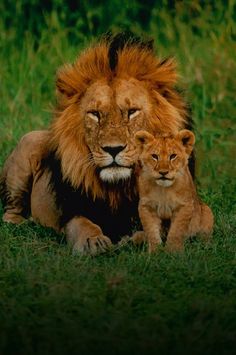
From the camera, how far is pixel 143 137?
5.23m

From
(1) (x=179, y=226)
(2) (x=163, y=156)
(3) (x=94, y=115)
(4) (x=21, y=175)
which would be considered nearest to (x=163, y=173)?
(2) (x=163, y=156)

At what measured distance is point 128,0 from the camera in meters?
9.72

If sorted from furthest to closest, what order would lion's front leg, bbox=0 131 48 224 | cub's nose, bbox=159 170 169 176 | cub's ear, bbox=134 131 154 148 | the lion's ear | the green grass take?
lion's front leg, bbox=0 131 48 224 → the lion's ear → cub's ear, bbox=134 131 154 148 → cub's nose, bbox=159 170 169 176 → the green grass

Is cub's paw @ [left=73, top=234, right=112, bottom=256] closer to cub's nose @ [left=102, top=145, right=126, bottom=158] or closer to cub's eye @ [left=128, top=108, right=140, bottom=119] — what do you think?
cub's nose @ [left=102, top=145, right=126, bottom=158]

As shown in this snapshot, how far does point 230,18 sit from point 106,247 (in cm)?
434

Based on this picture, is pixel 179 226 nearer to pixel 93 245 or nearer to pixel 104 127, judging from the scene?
pixel 93 245

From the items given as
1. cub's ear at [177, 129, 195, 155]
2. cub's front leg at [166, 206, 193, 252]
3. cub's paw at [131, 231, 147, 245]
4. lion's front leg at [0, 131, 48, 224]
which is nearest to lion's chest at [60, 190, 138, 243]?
cub's paw at [131, 231, 147, 245]

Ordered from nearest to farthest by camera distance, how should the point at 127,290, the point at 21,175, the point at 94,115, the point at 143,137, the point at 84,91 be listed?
the point at 127,290 → the point at 143,137 → the point at 94,115 → the point at 84,91 → the point at 21,175

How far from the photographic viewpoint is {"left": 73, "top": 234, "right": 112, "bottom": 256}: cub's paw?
5.30m

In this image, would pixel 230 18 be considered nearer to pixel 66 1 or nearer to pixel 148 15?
pixel 148 15

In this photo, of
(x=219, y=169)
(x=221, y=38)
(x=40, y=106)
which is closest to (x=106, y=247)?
(x=219, y=169)

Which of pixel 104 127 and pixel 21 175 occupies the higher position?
pixel 104 127

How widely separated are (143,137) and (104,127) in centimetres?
24

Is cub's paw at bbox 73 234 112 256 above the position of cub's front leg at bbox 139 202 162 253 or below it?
below
